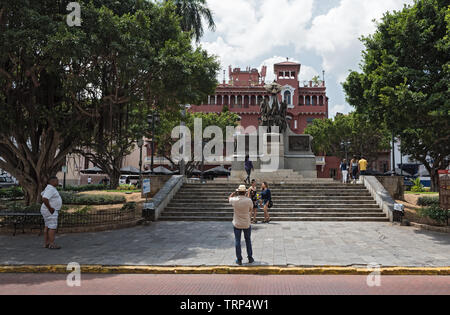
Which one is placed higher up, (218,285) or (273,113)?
(273,113)

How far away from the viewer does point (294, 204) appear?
16047 millimetres

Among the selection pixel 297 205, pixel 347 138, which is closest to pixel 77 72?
pixel 297 205

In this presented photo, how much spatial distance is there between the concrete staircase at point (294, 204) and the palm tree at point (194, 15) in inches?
534

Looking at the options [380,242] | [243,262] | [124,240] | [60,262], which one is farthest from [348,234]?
[60,262]

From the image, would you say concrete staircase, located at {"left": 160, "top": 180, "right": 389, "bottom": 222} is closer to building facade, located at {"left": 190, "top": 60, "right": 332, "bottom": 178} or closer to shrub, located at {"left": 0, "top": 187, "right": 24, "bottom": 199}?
shrub, located at {"left": 0, "top": 187, "right": 24, "bottom": 199}

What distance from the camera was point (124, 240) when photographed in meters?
10.5

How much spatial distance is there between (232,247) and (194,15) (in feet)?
71.3

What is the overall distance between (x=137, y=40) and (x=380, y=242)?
1020cm

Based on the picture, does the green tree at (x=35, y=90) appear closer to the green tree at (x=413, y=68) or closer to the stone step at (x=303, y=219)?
the stone step at (x=303, y=219)

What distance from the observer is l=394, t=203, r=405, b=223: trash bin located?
44.0 feet

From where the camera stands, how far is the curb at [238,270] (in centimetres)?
705

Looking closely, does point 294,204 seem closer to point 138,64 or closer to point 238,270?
point 138,64

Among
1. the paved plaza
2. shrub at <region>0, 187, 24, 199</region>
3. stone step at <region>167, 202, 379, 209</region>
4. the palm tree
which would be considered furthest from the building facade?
the paved plaza
